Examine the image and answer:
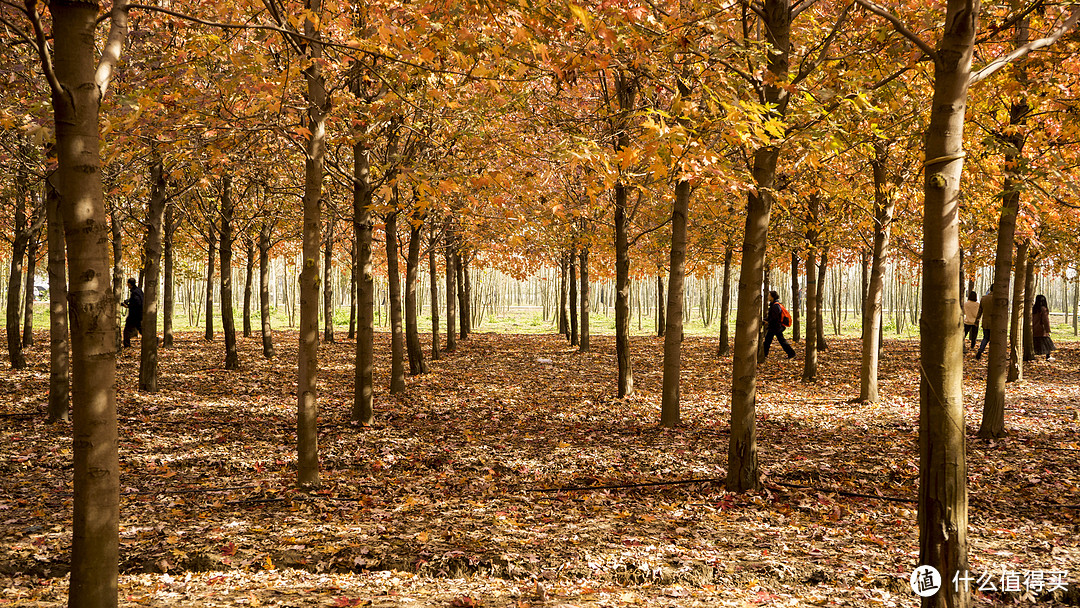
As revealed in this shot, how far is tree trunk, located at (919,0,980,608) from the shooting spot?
10.4 feet

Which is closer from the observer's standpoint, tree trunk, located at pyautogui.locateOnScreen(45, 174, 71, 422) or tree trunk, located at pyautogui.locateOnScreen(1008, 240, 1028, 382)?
tree trunk, located at pyautogui.locateOnScreen(45, 174, 71, 422)

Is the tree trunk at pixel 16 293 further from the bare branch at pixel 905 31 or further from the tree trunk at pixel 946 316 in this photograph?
the tree trunk at pixel 946 316

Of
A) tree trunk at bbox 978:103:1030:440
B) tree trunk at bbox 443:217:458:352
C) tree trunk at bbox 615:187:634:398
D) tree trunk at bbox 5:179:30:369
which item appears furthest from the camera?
tree trunk at bbox 443:217:458:352

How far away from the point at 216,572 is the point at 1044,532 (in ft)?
20.1

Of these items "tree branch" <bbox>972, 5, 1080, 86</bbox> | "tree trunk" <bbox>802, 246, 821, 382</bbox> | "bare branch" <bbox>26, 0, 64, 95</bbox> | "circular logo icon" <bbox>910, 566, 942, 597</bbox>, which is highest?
"tree branch" <bbox>972, 5, 1080, 86</bbox>

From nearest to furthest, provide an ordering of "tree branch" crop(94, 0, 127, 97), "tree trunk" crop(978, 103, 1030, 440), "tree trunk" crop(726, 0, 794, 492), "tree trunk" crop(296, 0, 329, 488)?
"tree branch" crop(94, 0, 127, 97)
"tree trunk" crop(726, 0, 794, 492)
"tree trunk" crop(296, 0, 329, 488)
"tree trunk" crop(978, 103, 1030, 440)

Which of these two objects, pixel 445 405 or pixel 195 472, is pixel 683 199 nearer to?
pixel 445 405

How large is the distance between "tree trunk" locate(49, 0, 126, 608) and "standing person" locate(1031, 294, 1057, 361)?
65.6 feet

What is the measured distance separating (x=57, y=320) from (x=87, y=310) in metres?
7.25

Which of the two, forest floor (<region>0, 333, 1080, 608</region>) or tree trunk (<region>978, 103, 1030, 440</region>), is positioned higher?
tree trunk (<region>978, 103, 1030, 440</region>)

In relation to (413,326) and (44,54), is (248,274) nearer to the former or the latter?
(413,326)

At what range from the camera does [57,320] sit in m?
8.42

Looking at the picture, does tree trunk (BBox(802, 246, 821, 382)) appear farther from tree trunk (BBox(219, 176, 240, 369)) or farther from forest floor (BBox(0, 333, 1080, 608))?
tree trunk (BBox(219, 176, 240, 369))

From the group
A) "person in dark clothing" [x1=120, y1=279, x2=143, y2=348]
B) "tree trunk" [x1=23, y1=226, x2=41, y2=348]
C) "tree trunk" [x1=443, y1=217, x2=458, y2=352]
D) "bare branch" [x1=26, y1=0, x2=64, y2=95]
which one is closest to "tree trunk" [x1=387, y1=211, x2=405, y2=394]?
"tree trunk" [x1=443, y1=217, x2=458, y2=352]
